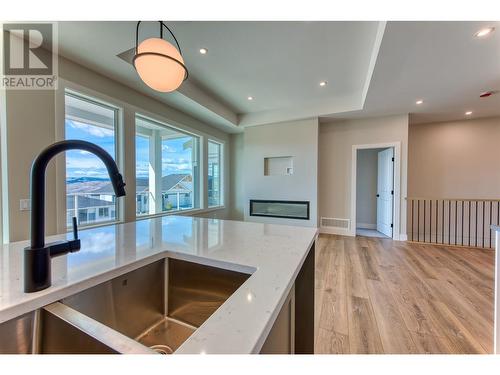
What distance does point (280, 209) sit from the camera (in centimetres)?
511

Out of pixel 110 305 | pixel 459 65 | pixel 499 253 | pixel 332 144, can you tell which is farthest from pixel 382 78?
pixel 110 305

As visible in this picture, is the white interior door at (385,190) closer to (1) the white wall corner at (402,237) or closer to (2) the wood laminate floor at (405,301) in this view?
(1) the white wall corner at (402,237)

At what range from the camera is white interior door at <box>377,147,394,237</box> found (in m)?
4.46

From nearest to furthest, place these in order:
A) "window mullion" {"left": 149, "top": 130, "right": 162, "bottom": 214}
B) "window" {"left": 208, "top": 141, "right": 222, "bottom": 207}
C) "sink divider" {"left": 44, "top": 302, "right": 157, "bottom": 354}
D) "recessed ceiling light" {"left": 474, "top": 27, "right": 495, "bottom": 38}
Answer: "sink divider" {"left": 44, "top": 302, "right": 157, "bottom": 354}, "recessed ceiling light" {"left": 474, "top": 27, "right": 495, "bottom": 38}, "window mullion" {"left": 149, "top": 130, "right": 162, "bottom": 214}, "window" {"left": 208, "top": 141, "right": 222, "bottom": 207}

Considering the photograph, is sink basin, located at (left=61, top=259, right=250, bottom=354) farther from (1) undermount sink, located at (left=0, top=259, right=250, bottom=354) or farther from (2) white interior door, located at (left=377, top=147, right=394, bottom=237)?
(2) white interior door, located at (left=377, top=147, right=394, bottom=237)

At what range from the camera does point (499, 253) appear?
4.50 ft

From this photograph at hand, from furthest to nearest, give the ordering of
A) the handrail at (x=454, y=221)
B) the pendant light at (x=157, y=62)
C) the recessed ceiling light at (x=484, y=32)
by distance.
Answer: the handrail at (x=454, y=221) → the recessed ceiling light at (x=484, y=32) → the pendant light at (x=157, y=62)

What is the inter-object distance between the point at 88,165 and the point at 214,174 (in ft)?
10.4

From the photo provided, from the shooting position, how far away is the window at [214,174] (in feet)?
18.1

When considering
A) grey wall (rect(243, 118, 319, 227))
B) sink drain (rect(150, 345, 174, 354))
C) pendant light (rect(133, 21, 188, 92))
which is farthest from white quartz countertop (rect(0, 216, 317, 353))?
grey wall (rect(243, 118, 319, 227))

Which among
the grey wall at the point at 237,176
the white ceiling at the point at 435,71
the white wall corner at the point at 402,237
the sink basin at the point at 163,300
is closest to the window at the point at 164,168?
the grey wall at the point at 237,176

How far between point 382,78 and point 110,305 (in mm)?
3698

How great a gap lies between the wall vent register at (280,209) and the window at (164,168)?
4.80ft
